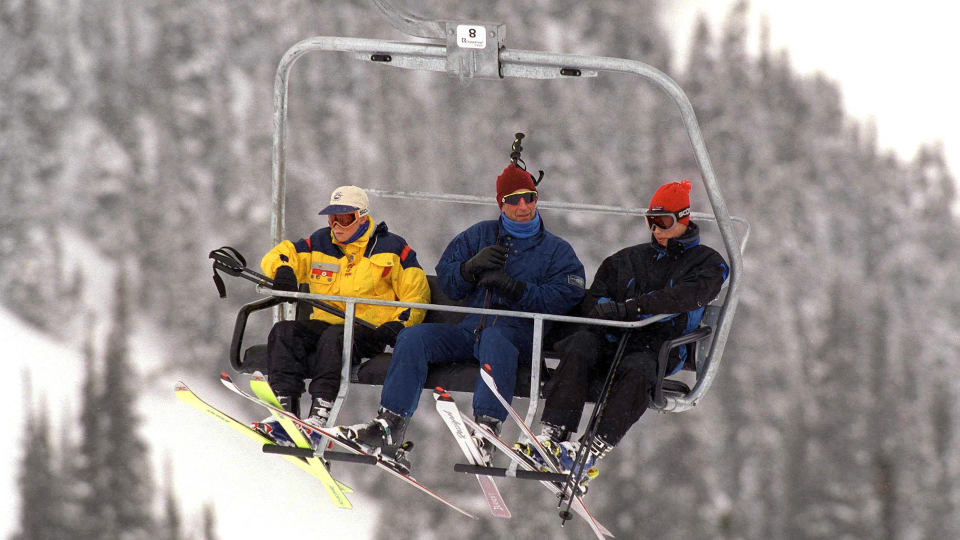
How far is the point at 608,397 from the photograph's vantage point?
3096 mm

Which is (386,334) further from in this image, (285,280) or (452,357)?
(285,280)

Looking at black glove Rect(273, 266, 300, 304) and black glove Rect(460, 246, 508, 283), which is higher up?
black glove Rect(460, 246, 508, 283)

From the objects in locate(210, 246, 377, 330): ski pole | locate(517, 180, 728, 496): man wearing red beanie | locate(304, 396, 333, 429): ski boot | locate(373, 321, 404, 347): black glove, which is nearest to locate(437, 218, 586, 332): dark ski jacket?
locate(517, 180, 728, 496): man wearing red beanie

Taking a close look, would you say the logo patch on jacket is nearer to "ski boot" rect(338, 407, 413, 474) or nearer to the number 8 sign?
"ski boot" rect(338, 407, 413, 474)

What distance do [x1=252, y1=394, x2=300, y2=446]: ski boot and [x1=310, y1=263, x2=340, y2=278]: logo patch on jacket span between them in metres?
0.46

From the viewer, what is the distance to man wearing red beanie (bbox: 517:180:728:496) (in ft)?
10.0

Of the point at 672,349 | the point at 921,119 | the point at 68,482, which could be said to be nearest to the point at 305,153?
the point at 68,482

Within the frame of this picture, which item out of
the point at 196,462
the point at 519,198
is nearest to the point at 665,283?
the point at 519,198

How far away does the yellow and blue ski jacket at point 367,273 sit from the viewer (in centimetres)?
342

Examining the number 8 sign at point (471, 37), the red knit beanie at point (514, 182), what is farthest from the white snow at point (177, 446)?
the number 8 sign at point (471, 37)

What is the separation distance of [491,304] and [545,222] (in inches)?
257

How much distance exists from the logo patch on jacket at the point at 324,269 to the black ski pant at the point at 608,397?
2.96ft

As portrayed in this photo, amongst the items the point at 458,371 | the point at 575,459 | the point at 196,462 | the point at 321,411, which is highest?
the point at 458,371

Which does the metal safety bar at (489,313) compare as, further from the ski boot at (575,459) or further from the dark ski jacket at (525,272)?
the dark ski jacket at (525,272)
